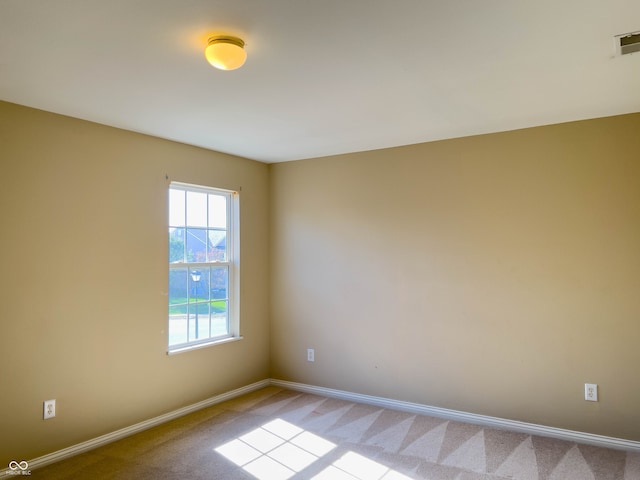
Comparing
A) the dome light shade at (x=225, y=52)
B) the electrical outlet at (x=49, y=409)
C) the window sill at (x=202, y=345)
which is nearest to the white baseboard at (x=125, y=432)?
the electrical outlet at (x=49, y=409)

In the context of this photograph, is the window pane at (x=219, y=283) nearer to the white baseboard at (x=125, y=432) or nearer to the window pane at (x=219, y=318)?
the window pane at (x=219, y=318)

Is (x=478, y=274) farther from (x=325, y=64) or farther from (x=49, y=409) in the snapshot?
(x=49, y=409)

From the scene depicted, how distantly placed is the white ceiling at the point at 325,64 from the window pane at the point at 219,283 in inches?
55.0

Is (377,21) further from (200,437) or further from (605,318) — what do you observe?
(200,437)

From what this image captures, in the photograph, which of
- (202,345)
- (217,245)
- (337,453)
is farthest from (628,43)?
(202,345)

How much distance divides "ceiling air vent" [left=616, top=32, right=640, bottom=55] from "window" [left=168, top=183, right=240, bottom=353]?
324cm

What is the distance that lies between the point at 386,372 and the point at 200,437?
5.55 feet

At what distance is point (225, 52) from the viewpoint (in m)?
1.93

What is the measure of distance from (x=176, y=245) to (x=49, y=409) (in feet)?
5.02

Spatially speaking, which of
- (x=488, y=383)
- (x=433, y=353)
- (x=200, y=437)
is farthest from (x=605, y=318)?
(x=200, y=437)

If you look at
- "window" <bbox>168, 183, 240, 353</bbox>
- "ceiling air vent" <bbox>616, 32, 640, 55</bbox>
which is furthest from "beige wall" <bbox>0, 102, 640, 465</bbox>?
"ceiling air vent" <bbox>616, 32, 640, 55</bbox>

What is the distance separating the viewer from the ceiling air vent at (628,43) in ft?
6.42

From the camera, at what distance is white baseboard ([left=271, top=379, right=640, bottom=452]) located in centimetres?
301

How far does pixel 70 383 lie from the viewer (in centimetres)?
295
